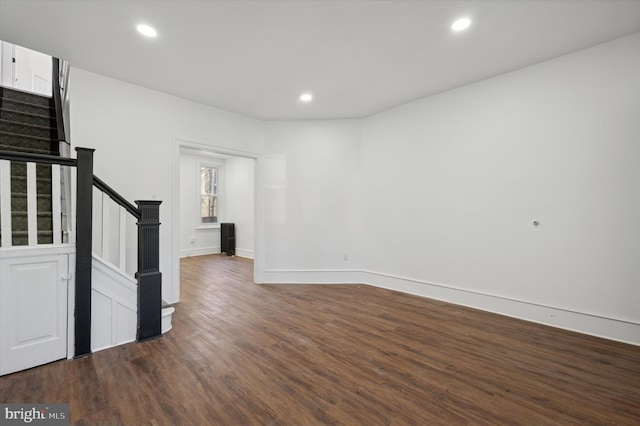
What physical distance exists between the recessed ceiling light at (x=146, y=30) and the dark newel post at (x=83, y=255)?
1181mm

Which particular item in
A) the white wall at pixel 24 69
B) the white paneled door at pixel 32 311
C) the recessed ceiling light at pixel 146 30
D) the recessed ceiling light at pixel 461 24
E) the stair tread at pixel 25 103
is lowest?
the white paneled door at pixel 32 311

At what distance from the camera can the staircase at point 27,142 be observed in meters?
2.55

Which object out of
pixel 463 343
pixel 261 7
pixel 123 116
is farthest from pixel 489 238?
pixel 123 116

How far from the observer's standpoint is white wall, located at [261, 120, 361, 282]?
4949 millimetres

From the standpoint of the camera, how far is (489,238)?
11.6 ft

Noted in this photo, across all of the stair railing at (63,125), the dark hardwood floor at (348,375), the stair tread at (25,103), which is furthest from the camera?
the stair tread at (25,103)

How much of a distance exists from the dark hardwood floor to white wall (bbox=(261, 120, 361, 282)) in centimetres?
169

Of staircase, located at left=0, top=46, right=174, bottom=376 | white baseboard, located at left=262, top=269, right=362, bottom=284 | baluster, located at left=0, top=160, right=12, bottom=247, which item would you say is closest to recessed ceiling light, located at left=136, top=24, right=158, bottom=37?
staircase, located at left=0, top=46, right=174, bottom=376

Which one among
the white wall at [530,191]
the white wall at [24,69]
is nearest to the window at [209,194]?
the white wall at [24,69]

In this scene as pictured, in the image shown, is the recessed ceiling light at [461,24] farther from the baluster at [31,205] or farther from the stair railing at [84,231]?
the baluster at [31,205]

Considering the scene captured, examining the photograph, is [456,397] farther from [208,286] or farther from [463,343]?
[208,286]

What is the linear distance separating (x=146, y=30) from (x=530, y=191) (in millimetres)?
4368

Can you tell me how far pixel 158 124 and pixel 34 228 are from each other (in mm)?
2007

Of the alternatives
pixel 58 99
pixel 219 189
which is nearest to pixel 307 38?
pixel 58 99
